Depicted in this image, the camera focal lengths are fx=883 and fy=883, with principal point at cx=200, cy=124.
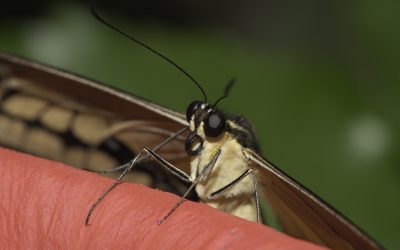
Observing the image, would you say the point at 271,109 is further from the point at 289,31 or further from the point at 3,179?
the point at 3,179

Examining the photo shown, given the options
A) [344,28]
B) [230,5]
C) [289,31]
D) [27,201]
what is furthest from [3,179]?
[230,5]

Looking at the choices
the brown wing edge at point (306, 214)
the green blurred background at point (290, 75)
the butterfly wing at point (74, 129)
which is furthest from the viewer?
the green blurred background at point (290, 75)

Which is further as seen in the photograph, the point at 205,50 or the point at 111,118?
the point at 205,50

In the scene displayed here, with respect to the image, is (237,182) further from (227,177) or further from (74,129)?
(74,129)

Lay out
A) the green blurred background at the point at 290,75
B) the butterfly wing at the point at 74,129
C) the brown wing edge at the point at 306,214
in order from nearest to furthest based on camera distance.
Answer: the brown wing edge at the point at 306,214
the butterfly wing at the point at 74,129
the green blurred background at the point at 290,75

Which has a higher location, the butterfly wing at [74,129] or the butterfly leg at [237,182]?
the butterfly leg at [237,182]

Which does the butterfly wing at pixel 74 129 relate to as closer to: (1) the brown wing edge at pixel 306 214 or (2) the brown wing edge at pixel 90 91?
(2) the brown wing edge at pixel 90 91

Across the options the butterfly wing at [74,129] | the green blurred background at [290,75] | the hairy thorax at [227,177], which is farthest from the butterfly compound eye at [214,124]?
the green blurred background at [290,75]
